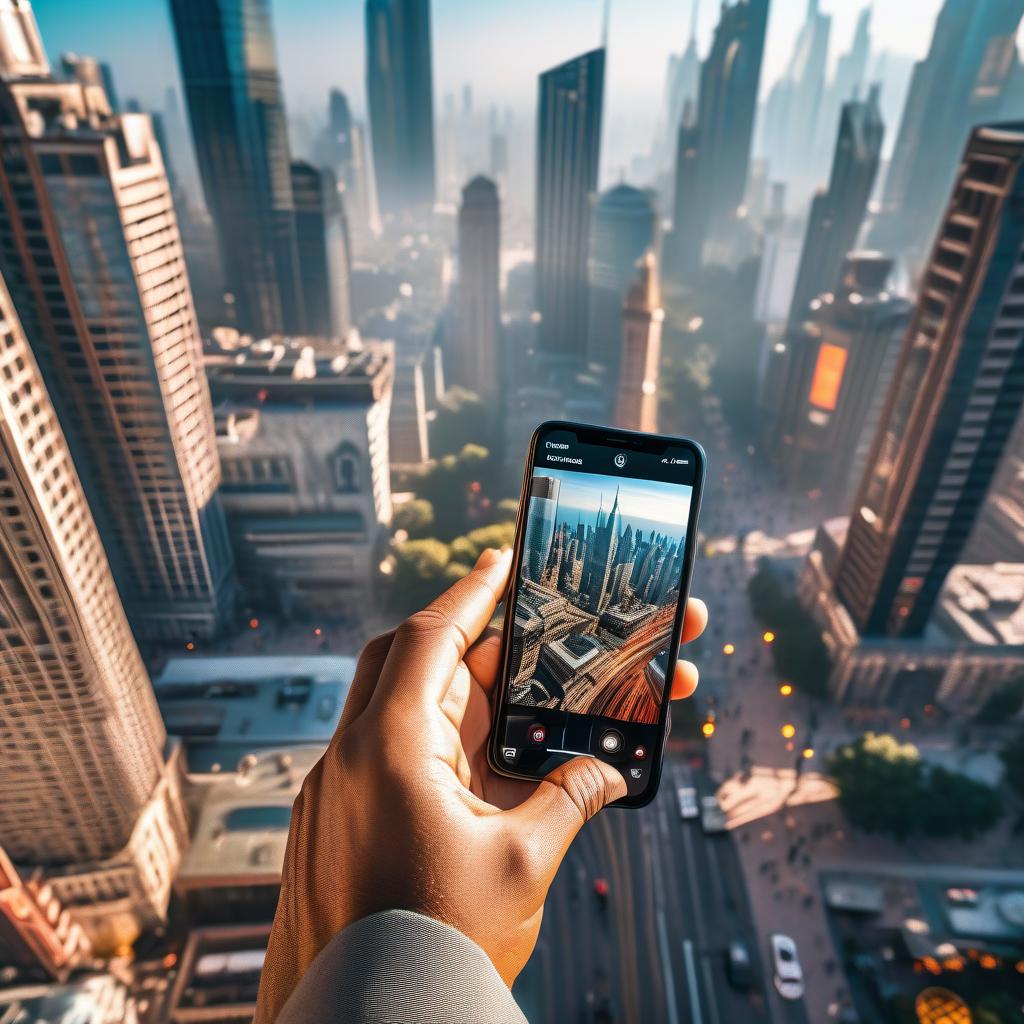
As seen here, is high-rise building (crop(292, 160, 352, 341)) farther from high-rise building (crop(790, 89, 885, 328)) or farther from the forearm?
the forearm

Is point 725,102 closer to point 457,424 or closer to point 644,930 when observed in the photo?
point 457,424

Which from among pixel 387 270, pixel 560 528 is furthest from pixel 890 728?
pixel 387 270

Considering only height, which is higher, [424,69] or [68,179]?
[424,69]

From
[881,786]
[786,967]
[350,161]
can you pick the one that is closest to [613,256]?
[350,161]

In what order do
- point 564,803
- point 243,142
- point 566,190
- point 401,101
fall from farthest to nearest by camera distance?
point 401,101 < point 566,190 < point 243,142 < point 564,803

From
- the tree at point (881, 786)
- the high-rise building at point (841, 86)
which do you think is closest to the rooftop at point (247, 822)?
the tree at point (881, 786)

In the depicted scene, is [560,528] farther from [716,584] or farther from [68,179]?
[716,584]
